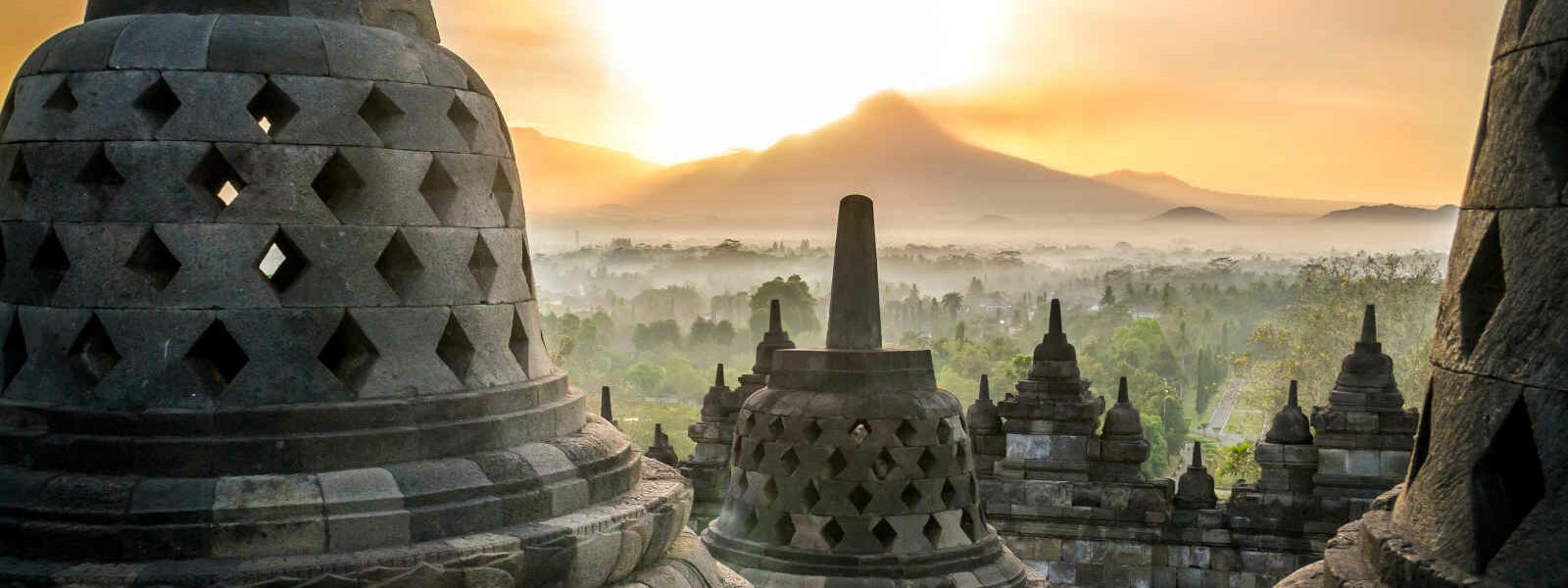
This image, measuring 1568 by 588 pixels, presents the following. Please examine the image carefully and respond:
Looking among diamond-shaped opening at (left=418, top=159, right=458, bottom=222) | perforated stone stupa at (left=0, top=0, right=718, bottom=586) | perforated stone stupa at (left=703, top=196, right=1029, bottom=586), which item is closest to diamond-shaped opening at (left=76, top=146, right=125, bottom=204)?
perforated stone stupa at (left=0, top=0, right=718, bottom=586)

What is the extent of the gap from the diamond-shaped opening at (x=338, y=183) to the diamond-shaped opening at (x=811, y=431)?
25.1ft

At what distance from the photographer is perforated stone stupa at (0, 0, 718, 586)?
479 centimetres

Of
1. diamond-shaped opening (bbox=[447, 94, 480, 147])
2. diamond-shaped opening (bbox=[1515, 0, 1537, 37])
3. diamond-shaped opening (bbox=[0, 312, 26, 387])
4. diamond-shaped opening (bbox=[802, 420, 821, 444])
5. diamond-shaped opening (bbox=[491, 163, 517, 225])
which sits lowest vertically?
diamond-shaped opening (bbox=[802, 420, 821, 444])

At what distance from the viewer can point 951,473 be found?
1260cm

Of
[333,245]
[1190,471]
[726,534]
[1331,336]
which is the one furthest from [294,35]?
[1331,336]

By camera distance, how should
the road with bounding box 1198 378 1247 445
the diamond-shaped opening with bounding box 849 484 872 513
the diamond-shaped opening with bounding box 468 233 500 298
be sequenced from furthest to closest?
the road with bounding box 1198 378 1247 445, the diamond-shaped opening with bounding box 849 484 872 513, the diamond-shaped opening with bounding box 468 233 500 298

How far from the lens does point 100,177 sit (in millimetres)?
5066

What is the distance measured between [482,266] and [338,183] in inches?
25.6

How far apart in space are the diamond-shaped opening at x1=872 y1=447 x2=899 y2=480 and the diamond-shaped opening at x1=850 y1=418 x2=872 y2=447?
0.18 meters

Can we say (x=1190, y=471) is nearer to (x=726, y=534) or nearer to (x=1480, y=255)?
(x=726, y=534)

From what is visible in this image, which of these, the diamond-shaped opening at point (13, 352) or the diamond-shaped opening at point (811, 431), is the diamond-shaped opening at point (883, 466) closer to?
the diamond-shaped opening at point (811, 431)

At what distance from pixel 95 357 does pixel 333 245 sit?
0.88 m

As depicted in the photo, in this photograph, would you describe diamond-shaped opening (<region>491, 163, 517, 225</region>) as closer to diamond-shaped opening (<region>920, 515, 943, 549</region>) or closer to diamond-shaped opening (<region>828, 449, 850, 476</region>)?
diamond-shaped opening (<region>828, 449, 850, 476</region>)

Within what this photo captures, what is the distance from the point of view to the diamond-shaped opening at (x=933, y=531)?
1245 centimetres
